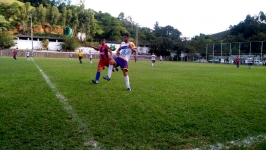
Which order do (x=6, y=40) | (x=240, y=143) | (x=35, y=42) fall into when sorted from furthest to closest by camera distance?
1. (x=35, y=42)
2. (x=6, y=40)
3. (x=240, y=143)

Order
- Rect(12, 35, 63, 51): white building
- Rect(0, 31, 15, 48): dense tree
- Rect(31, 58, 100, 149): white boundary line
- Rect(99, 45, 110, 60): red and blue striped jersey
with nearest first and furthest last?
Rect(31, 58, 100, 149): white boundary line → Rect(99, 45, 110, 60): red and blue striped jersey → Rect(0, 31, 15, 48): dense tree → Rect(12, 35, 63, 51): white building

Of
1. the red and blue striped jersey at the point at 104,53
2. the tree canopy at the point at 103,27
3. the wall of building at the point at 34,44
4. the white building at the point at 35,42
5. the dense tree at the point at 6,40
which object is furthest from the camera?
the tree canopy at the point at 103,27

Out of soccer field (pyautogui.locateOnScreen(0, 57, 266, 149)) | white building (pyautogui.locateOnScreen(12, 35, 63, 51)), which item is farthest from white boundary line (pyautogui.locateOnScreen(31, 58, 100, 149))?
white building (pyautogui.locateOnScreen(12, 35, 63, 51))

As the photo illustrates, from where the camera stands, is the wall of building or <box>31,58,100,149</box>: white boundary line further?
the wall of building

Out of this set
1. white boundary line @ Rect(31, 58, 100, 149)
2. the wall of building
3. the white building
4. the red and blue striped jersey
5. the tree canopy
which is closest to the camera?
white boundary line @ Rect(31, 58, 100, 149)

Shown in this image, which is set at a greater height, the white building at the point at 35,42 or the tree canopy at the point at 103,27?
the tree canopy at the point at 103,27

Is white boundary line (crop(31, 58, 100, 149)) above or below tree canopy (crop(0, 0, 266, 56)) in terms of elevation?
below

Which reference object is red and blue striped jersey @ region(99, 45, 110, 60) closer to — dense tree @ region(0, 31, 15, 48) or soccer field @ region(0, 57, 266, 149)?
soccer field @ region(0, 57, 266, 149)

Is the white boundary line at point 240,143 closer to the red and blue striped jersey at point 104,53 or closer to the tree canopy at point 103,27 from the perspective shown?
the red and blue striped jersey at point 104,53

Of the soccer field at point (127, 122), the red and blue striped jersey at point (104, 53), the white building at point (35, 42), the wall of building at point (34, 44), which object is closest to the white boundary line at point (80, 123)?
the soccer field at point (127, 122)

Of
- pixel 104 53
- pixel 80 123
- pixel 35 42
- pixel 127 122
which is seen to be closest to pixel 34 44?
pixel 35 42

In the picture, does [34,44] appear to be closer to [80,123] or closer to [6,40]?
[6,40]

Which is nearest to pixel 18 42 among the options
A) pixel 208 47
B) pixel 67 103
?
pixel 208 47

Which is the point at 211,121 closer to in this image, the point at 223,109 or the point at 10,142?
the point at 223,109
